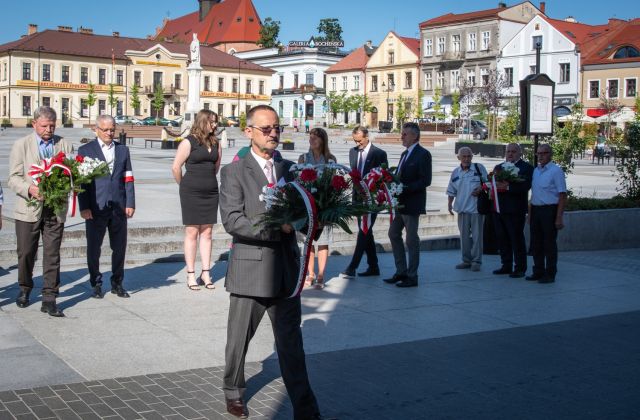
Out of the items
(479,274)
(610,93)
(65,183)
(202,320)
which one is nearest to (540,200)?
(479,274)

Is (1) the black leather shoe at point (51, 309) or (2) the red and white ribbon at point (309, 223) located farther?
(1) the black leather shoe at point (51, 309)

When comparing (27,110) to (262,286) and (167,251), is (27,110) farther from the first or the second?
(262,286)

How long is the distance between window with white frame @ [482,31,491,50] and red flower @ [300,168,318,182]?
3169 inches

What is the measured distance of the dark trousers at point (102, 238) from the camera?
28.8 feet

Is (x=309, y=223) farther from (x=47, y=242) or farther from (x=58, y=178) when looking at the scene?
(x=47, y=242)

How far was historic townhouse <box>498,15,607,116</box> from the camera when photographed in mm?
73688

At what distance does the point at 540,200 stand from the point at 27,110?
90.6 metres

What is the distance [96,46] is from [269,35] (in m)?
33.5

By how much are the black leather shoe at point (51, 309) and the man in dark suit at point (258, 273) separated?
3.27m

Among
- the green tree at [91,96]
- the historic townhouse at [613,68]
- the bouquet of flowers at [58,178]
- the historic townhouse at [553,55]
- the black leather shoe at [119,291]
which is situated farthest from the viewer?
the green tree at [91,96]

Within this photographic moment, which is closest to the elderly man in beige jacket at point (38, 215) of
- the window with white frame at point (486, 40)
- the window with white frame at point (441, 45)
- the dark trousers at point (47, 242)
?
the dark trousers at point (47, 242)

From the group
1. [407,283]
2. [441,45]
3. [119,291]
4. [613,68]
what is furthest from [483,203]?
[441,45]

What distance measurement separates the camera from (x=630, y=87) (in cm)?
6900

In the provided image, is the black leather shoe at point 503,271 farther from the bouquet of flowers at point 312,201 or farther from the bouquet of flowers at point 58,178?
the bouquet of flowers at point 312,201
